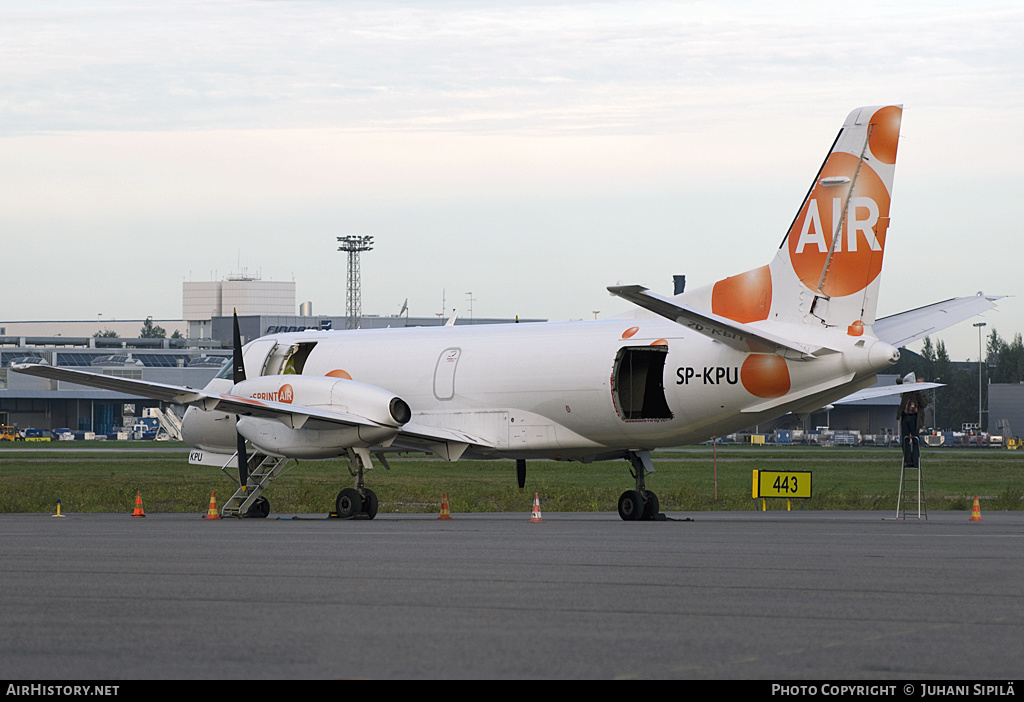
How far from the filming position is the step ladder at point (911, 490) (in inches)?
1017

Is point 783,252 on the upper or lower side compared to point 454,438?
upper

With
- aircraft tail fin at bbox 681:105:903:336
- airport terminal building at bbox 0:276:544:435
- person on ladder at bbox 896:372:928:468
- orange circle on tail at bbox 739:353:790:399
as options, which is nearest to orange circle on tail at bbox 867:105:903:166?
aircraft tail fin at bbox 681:105:903:336

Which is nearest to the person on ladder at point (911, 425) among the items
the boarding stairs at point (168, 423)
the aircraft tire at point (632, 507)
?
the aircraft tire at point (632, 507)

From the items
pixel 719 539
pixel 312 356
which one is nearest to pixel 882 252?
pixel 719 539

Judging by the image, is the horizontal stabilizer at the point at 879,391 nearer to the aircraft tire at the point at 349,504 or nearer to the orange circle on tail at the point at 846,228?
the orange circle on tail at the point at 846,228

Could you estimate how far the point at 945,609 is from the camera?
1089 cm

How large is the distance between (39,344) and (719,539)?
153685mm

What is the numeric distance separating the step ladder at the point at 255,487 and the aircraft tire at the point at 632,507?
267 inches

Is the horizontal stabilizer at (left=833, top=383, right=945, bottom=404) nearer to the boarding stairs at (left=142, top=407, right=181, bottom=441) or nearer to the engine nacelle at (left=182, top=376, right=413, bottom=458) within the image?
the engine nacelle at (left=182, top=376, right=413, bottom=458)

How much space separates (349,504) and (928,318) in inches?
441

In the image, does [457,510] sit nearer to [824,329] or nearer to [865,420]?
[824,329]

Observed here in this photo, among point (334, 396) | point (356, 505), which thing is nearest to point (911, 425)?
point (356, 505)

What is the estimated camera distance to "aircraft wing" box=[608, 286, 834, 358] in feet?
69.8

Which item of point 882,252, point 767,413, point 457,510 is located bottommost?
point 457,510
